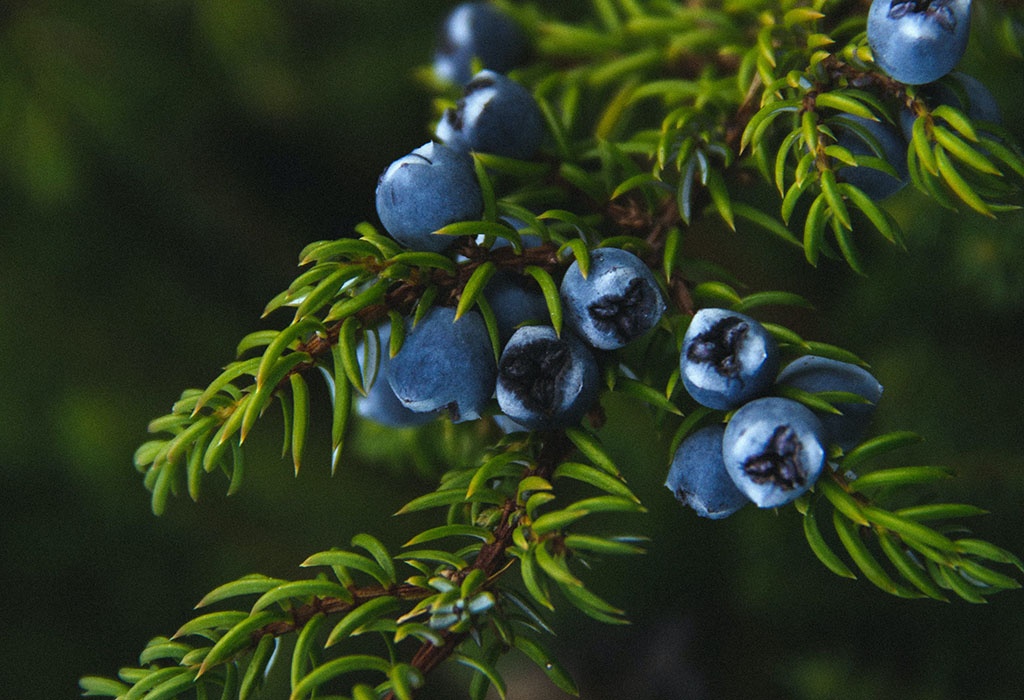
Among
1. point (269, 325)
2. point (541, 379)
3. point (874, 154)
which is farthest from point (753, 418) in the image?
point (269, 325)

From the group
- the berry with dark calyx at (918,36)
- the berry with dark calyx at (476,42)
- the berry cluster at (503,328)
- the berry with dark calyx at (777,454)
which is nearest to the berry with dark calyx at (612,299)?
the berry cluster at (503,328)

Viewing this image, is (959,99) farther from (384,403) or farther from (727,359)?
(384,403)

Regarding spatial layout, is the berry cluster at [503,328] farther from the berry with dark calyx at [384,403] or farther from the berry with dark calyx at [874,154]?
the berry with dark calyx at [874,154]

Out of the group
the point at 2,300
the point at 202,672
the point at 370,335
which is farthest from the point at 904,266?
the point at 2,300

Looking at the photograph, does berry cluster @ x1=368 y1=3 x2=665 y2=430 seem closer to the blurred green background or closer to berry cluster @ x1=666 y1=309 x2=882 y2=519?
berry cluster @ x1=666 y1=309 x2=882 y2=519

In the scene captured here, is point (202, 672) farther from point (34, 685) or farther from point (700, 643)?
point (34, 685)
